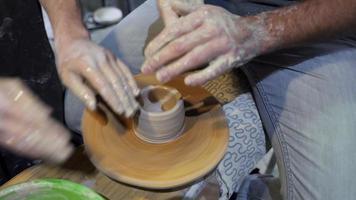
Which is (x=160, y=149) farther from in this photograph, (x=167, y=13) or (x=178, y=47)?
(x=167, y=13)

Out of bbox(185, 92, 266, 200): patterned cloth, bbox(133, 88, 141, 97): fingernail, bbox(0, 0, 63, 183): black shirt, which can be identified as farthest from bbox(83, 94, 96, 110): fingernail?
bbox(0, 0, 63, 183): black shirt

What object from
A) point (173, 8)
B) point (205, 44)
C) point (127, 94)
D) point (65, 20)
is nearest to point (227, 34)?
point (205, 44)

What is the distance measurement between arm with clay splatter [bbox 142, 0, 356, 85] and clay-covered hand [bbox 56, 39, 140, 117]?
2.9 inches

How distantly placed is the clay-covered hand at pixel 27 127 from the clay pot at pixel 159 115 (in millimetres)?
223

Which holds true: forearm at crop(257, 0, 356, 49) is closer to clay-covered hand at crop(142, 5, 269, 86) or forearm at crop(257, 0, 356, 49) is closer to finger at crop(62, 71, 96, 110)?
clay-covered hand at crop(142, 5, 269, 86)

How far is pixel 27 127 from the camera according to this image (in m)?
0.92

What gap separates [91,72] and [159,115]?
0.66ft

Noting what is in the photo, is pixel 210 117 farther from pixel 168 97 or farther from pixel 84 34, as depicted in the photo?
pixel 84 34

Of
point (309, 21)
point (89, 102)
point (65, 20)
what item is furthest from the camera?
point (65, 20)

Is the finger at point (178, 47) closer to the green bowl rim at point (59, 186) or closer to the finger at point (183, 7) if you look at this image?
the finger at point (183, 7)

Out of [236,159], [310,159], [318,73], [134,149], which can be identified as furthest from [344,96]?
[134,149]

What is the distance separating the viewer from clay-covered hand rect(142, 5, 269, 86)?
1.10 metres

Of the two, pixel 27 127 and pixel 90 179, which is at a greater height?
pixel 27 127

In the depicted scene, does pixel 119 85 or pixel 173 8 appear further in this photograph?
pixel 173 8
